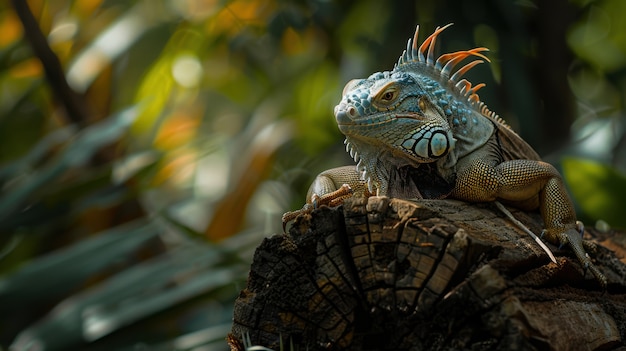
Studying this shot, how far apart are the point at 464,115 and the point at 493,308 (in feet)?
3.73

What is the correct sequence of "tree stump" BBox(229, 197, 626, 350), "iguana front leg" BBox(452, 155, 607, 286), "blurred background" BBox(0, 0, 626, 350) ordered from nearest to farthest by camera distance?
"tree stump" BBox(229, 197, 626, 350) < "iguana front leg" BBox(452, 155, 607, 286) < "blurred background" BBox(0, 0, 626, 350)

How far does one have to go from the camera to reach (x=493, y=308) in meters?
2.05

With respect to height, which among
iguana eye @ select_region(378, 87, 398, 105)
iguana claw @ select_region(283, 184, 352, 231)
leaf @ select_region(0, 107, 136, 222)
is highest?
leaf @ select_region(0, 107, 136, 222)

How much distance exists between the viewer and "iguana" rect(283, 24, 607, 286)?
9.07 feet

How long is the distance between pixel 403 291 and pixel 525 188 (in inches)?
37.7

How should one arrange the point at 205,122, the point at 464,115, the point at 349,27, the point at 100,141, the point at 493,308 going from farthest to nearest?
1. the point at 205,122
2. the point at 349,27
3. the point at 100,141
4. the point at 464,115
5. the point at 493,308

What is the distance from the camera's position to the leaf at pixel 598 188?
3.97 m

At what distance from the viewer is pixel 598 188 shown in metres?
4.04

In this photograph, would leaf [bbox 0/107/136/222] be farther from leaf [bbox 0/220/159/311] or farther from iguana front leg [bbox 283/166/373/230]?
iguana front leg [bbox 283/166/373/230]

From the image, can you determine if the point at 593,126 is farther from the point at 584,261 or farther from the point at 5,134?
the point at 5,134

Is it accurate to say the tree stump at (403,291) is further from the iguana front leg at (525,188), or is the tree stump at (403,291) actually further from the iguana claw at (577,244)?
the iguana front leg at (525,188)

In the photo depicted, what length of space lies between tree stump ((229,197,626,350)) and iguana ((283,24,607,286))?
356 mm

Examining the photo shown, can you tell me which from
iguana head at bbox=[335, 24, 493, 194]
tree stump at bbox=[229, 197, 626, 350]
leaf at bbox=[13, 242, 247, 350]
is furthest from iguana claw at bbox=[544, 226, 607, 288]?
leaf at bbox=[13, 242, 247, 350]

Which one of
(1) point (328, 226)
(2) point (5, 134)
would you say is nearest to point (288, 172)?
(2) point (5, 134)
